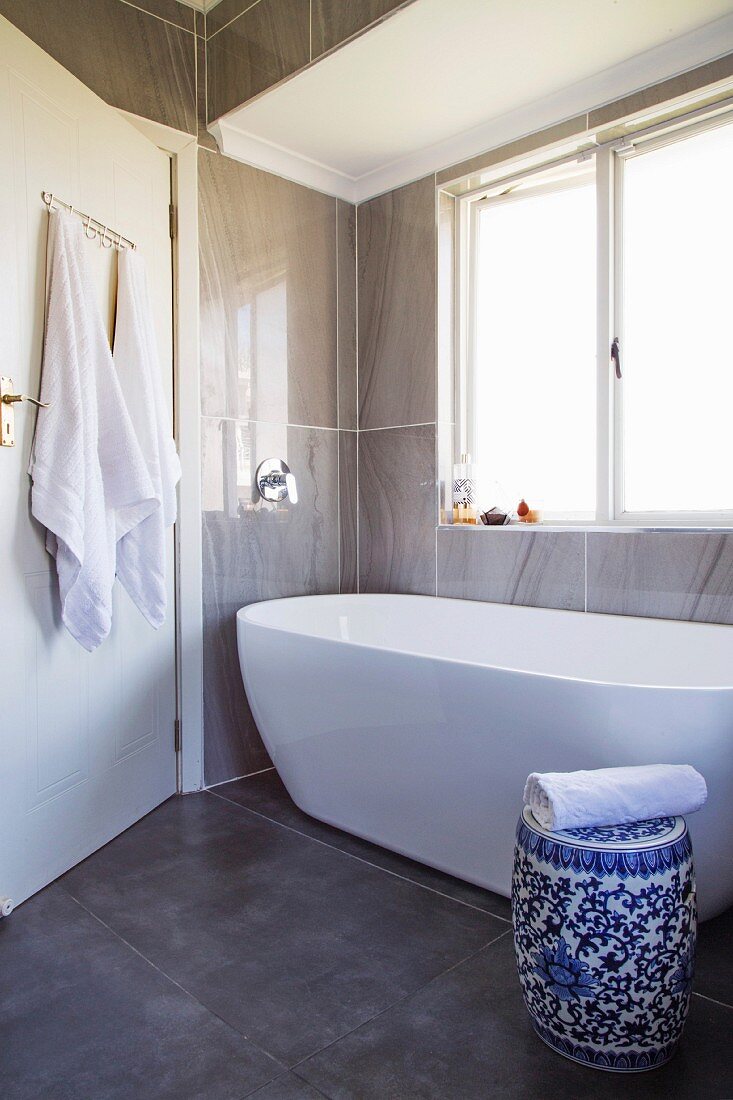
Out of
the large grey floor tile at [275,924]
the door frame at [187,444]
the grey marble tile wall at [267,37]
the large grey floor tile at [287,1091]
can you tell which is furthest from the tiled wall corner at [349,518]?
the large grey floor tile at [287,1091]

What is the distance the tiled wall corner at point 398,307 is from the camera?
9.88 ft

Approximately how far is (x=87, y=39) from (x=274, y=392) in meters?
1.21

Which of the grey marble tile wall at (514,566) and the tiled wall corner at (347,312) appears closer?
the grey marble tile wall at (514,566)

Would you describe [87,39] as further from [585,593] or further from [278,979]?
[278,979]

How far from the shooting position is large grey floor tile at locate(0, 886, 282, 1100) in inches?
50.6

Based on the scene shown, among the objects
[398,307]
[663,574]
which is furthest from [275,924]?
[398,307]

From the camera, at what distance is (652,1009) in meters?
1.28

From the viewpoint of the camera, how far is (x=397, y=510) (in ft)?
10.2

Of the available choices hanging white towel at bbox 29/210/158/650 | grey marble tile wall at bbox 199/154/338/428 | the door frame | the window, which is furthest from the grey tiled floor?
grey marble tile wall at bbox 199/154/338/428

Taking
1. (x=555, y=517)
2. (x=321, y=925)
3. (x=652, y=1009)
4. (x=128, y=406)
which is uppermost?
(x=128, y=406)

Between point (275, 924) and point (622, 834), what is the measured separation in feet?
2.90

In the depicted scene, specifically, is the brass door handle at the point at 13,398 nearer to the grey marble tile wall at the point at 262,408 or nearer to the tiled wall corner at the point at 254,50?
the grey marble tile wall at the point at 262,408

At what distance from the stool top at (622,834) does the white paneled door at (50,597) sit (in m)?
1.25

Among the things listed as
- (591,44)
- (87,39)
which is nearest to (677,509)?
(591,44)
